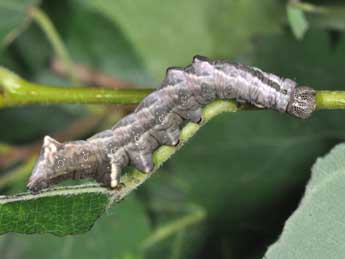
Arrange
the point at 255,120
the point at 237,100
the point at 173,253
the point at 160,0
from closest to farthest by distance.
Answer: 1. the point at 237,100
2. the point at 255,120
3. the point at 173,253
4. the point at 160,0

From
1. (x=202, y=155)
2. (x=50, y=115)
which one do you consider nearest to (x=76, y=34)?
(x=50, y=115)

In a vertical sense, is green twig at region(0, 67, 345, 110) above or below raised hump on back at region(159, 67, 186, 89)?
below

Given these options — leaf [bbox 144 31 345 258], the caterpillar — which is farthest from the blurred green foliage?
the caterpillar

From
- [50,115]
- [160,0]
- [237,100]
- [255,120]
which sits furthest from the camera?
[160,0]

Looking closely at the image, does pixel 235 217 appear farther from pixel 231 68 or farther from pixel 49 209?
pixel 49 209

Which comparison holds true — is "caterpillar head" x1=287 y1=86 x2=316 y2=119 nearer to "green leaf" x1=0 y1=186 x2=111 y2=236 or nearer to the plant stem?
the plant stem

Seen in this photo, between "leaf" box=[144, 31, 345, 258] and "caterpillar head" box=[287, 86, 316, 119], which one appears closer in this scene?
"caterpillar head" box=[287, 86, 316, 119]

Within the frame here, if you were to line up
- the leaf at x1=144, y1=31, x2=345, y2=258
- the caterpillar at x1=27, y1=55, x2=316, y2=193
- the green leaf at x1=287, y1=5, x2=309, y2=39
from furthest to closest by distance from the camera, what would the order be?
the leaf at x1=144, y1=31, x2=345, y2=258 < the green leaf at x1=287, y1=5, x2=309, y2=39 < the caterpillar at x1=27, y1=55, x2=316, y2=193

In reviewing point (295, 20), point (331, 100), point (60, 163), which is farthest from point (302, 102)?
point (60, 163)
